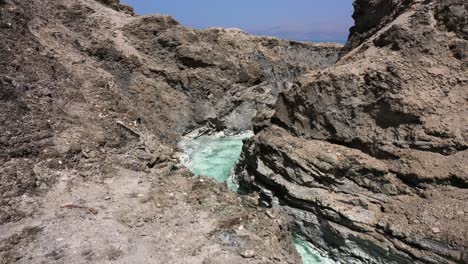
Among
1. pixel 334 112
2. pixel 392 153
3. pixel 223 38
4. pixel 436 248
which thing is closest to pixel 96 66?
pixel 223 38

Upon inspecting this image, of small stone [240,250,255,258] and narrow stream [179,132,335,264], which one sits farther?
narrow stream [179,132,335,264]

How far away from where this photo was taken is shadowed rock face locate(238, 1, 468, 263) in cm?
1051

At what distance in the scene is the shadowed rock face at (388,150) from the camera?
10.5 metres

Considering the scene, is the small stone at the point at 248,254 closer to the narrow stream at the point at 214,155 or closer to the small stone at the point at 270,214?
the small stone at the point at 270,214

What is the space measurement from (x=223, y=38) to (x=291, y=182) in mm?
13295

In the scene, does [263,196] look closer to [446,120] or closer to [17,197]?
[446,120]

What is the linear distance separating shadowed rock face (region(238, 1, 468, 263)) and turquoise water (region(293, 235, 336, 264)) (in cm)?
29

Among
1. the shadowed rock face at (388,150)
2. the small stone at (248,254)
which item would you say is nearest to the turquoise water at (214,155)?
the shadowed rock face at (388,150)

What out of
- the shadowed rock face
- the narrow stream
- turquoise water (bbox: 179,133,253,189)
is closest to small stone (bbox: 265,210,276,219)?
the shadowed rock face

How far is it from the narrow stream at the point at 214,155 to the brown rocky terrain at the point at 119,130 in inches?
30.8

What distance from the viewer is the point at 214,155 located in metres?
19.2

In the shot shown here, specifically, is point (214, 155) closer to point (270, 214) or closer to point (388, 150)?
point (270, 214)

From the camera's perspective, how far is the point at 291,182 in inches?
506

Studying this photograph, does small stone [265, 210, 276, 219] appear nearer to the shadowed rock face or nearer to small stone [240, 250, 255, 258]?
the shadowed rock face
